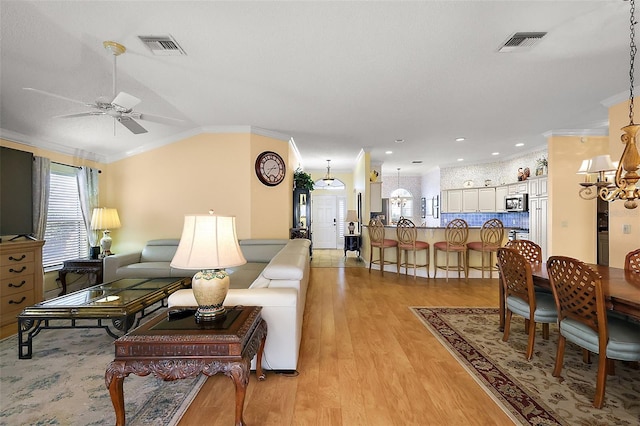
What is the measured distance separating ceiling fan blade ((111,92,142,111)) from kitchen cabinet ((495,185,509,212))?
8295 mm

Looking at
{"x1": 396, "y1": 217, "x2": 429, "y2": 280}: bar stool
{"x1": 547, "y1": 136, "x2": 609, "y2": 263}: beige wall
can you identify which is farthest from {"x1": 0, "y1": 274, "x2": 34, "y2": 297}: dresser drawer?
{"x1": 547, "y1": 136, "x2": 609, "y2": 263}: beige wall

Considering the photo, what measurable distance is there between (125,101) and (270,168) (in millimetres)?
2827

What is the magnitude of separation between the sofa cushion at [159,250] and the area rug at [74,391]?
2.03 m

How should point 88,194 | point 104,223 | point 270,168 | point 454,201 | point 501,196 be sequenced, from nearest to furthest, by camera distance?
point 104,223
point 88,194
point 270,168
point 501,196
point 454,201

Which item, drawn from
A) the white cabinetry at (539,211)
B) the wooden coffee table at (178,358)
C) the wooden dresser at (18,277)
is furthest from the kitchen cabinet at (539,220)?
the wooden dresser at (18,277)

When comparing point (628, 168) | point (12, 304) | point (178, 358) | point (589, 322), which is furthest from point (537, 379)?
point (12, 304)

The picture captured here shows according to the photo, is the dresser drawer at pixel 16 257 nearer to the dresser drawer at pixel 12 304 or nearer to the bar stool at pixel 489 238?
the dresser drawer at pixel 12 304

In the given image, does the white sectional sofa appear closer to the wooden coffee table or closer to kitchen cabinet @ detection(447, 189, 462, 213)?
the wooden coffee table

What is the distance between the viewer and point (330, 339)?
2900mm

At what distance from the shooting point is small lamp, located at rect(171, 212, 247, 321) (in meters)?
1.73

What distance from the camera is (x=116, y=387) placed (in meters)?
1.59

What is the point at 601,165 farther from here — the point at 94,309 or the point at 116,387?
the point at 94,309

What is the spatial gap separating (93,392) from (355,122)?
4.52 metres

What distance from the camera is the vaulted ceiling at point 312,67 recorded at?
7.33ft
